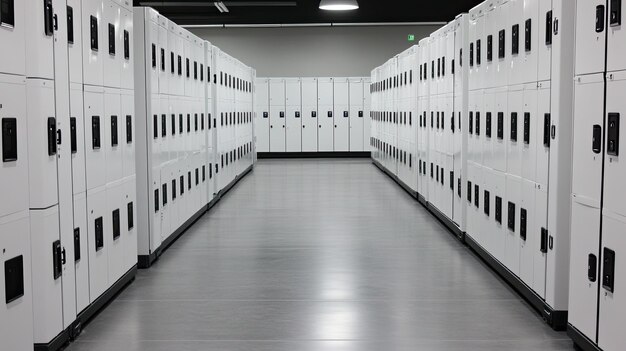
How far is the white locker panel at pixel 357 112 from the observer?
2741 cm

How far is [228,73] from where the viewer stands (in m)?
17.1

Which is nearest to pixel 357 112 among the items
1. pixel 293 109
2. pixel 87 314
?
pixel 293 109

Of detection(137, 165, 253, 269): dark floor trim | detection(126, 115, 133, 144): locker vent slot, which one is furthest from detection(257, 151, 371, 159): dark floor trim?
detection(126, 115, 133, 144): locker vent slot

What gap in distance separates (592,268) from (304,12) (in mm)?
20577

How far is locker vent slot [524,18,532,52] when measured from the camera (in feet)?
22.1

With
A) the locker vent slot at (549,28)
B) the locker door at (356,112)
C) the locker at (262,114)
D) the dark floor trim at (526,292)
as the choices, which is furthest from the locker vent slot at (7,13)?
the locker door at (356,112)

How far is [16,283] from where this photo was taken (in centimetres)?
470

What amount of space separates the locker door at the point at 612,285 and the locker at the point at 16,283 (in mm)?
3894

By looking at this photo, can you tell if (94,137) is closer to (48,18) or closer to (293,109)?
(48,18)

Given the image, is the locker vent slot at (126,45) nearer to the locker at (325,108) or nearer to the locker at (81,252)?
the locker at (81,252)

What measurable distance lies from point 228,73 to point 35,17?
40.0 feet

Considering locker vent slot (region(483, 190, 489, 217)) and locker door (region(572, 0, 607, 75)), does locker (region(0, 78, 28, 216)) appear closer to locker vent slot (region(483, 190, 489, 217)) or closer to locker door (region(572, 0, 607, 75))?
locker door (region(572, 0, 607, 75))

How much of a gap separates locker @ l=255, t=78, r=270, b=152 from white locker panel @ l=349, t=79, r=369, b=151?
3.19 metres

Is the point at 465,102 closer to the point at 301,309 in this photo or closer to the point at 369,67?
the point at 301,309
